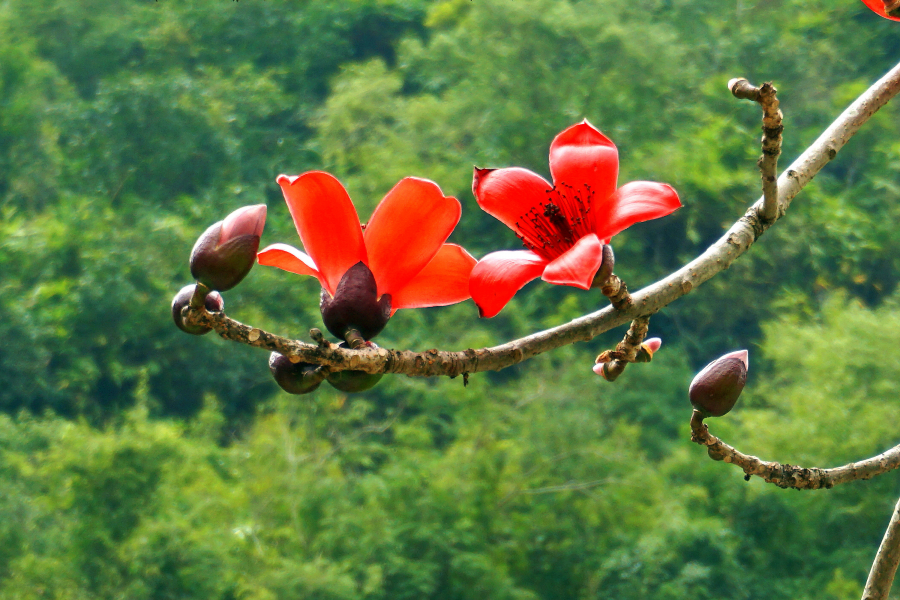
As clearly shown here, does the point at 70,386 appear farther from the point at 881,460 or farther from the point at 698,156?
the point at 881,460

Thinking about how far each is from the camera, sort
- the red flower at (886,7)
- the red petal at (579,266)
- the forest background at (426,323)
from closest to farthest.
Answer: the red petal at (579,266)
the red flower at (886,7)
the forest background at (426,323)

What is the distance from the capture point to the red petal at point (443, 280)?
1.53 feet

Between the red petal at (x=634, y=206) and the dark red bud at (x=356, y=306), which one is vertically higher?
the red petal at (x=634, y=206)

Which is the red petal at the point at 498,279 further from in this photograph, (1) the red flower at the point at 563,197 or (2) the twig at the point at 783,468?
(2) the twig at the point at 783,468

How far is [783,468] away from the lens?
0.52 meters

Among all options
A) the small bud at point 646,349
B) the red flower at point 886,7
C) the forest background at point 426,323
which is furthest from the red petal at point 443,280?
the forest background at point 426,323

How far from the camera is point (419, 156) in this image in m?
14.9

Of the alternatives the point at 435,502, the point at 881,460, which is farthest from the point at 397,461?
the point at 881,460

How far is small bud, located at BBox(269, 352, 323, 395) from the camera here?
17.1 inches

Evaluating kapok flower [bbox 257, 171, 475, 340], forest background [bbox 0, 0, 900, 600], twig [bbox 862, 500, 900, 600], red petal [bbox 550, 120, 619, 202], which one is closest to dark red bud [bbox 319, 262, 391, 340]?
kapok flower [bbox 257, 171, 475, 340]

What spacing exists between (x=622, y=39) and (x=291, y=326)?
6.95 meters

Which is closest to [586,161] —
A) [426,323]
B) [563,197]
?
[563,197]

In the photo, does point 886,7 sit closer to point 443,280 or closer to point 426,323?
point 443,280

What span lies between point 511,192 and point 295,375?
15 cm
